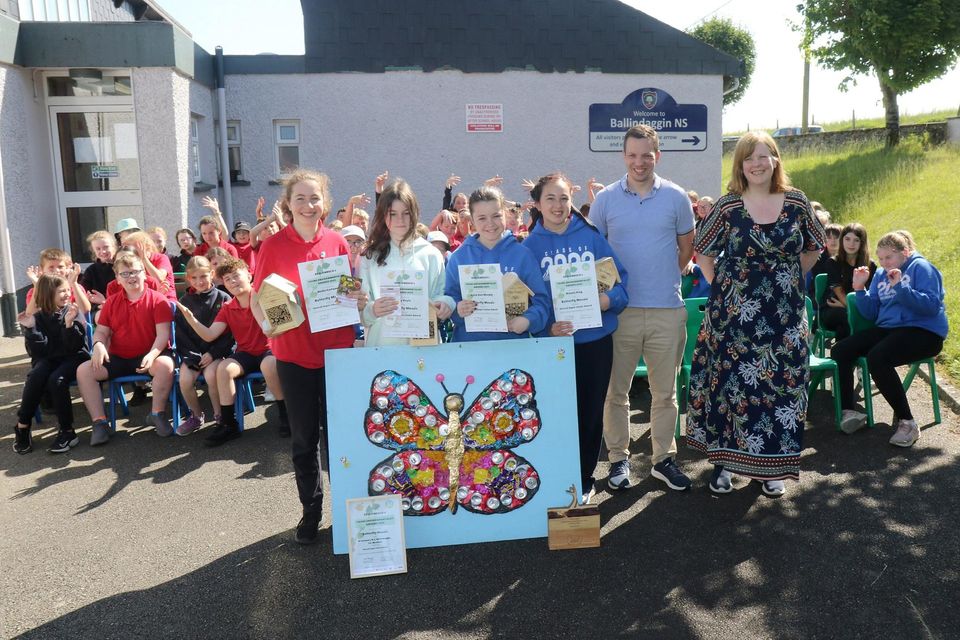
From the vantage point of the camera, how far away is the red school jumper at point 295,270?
390 cm

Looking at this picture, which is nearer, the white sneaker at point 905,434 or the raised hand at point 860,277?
the white sneaker at point 905,434

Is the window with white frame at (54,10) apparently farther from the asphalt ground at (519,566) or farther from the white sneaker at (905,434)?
the white sneaker at (905,434)

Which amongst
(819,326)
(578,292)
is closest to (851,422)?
(819,326)

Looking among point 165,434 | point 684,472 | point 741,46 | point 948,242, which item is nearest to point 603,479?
point 684,472

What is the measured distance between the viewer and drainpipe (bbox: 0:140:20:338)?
9.66 meters

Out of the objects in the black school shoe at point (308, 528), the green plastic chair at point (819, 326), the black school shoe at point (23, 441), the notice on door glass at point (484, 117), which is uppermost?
the notice on door glass at point (484, 117)

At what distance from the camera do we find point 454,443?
4.07 metres

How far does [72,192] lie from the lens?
36.4 ft

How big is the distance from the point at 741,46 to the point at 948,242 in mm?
32659

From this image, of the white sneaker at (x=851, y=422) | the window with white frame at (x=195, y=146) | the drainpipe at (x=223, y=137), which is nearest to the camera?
the white sneaker at (x=851, y=422)

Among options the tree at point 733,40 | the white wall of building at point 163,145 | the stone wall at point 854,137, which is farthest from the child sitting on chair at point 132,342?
the tree at point 733,40

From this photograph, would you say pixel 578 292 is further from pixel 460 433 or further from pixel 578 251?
pixel 460 433

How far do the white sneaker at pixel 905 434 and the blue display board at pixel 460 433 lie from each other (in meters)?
2.83

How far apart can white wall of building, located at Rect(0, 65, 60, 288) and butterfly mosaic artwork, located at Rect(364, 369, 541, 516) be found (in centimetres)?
820
